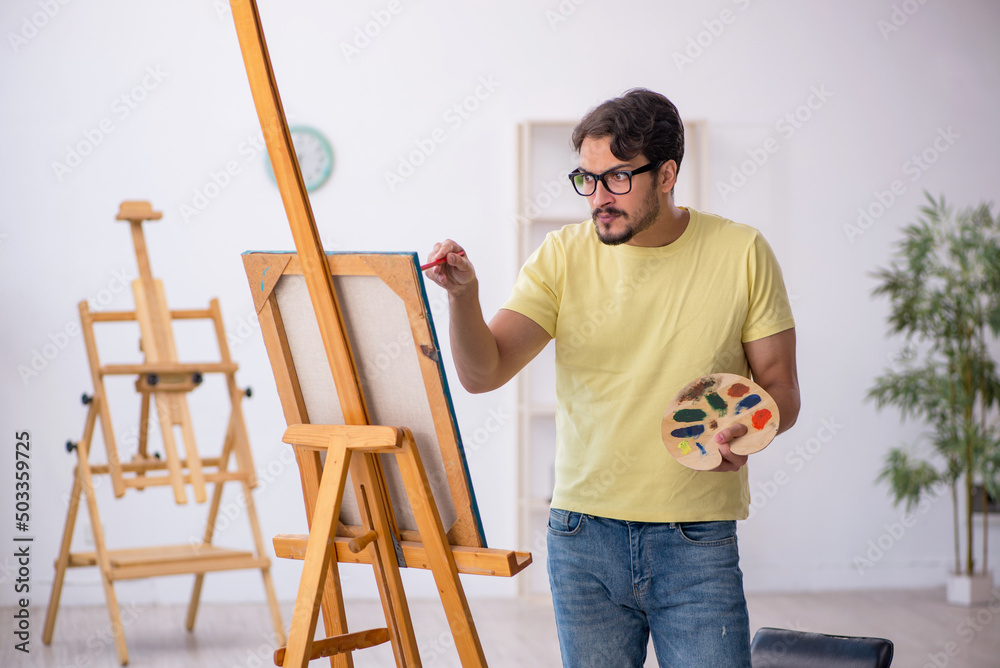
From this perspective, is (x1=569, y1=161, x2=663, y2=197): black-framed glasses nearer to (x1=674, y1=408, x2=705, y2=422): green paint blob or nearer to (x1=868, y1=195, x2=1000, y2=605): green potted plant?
(x1=674, y1=408, x2=705, y2=422): green paint blob

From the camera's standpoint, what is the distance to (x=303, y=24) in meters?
4.45

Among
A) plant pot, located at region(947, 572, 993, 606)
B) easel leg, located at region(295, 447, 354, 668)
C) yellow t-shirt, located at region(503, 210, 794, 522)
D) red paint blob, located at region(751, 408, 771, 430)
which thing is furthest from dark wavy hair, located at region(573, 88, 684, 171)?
plant pot, located at region(947, 572, 993, 606)

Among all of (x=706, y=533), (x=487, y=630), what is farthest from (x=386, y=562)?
(x=487, y=630)

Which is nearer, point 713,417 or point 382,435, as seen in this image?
point 713,417

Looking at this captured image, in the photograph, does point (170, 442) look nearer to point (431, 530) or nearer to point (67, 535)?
point (67, 535)

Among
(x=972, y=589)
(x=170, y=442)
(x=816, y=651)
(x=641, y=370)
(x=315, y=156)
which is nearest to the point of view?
(x=641, y=370)

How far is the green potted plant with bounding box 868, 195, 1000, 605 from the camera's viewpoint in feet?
14.1

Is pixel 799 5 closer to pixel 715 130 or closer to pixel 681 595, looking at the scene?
pixel 715 130

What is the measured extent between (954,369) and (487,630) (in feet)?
7.97

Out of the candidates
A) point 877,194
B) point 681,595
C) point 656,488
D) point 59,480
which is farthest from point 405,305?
point 877,194

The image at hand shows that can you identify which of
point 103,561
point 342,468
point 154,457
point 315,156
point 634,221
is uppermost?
point 315,156

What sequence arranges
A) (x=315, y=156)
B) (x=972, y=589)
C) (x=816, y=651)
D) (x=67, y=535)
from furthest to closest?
(x=315, y=156) → (x=972, y=589) → (x=67, y=535) → (x=816, y=651)

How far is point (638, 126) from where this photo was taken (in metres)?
1.57

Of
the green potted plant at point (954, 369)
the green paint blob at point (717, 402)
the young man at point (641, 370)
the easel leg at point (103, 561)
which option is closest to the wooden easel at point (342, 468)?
the young man at point (641, 370)
